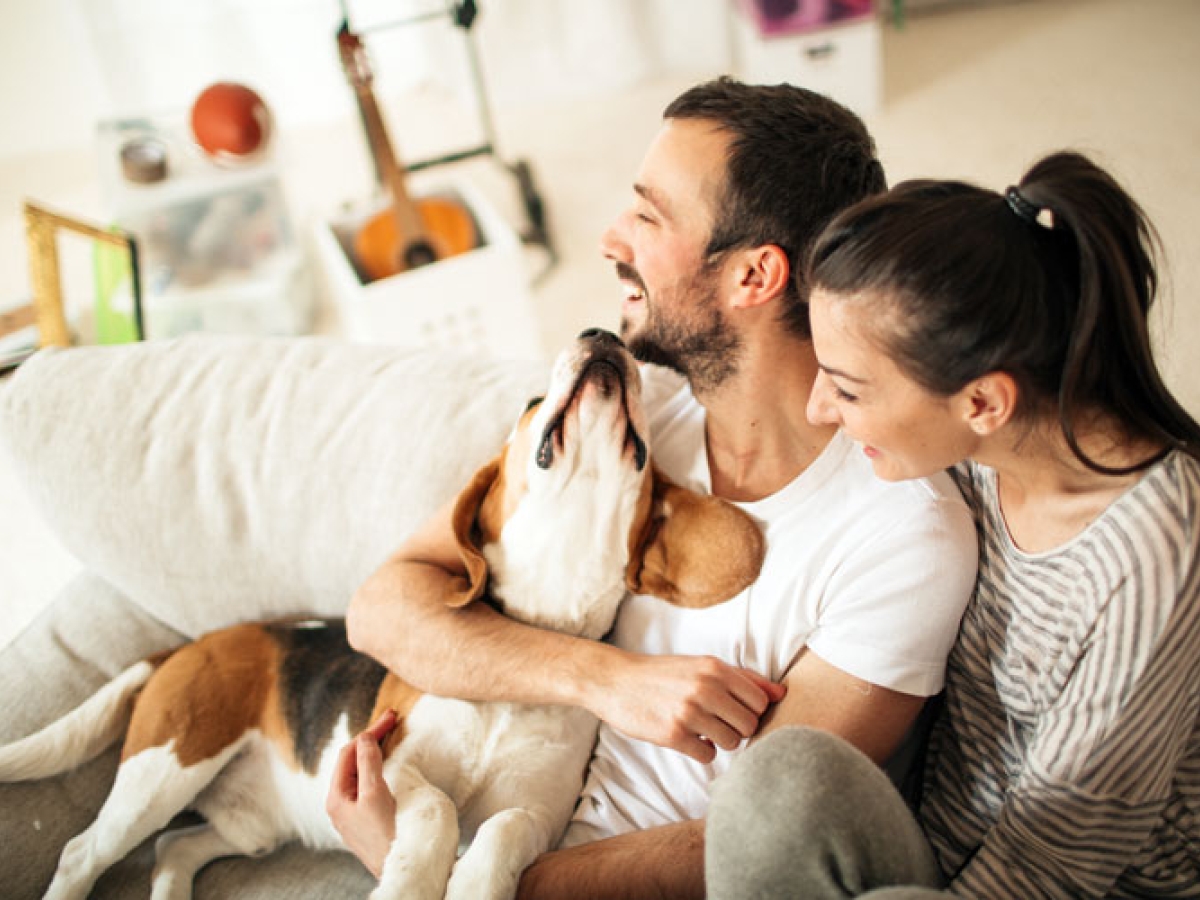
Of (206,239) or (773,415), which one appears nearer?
(773,415)

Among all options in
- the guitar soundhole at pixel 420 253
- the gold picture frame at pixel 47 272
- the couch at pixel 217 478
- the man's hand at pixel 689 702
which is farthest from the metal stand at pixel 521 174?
the man's hand at pixel 689 702

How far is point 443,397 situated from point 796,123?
735 millimetres

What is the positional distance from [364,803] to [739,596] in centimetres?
58

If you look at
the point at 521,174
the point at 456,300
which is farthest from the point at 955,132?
the point at 456,300

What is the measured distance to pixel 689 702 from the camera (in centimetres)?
125

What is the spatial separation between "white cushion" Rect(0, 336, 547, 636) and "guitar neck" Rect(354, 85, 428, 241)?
119cm

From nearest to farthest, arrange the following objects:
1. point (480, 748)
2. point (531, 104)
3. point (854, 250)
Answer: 1. point (854, 250)
2. point (480, 748)
3. point (531, 104)


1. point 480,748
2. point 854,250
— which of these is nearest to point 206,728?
point 480,748

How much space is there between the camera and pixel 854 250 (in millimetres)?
Answer: 1091

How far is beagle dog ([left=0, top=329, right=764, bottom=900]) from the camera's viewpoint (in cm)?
137

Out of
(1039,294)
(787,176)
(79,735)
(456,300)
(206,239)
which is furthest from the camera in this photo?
(206,239)

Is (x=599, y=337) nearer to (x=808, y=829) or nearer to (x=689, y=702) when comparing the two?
(x=689, y=702)

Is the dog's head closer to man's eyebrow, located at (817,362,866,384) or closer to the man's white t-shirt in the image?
the man's white t-shirt

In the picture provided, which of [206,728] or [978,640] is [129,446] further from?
[978,640]
